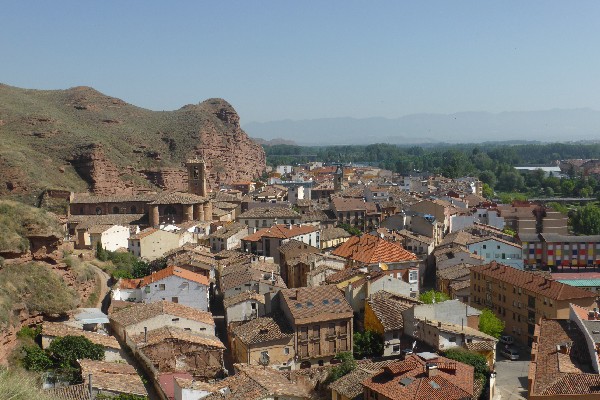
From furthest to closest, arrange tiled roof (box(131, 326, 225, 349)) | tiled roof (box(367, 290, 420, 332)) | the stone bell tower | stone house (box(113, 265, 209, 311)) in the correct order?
the stone bell tower → stone house (box(113, 265, 209, 311)) → tiled roof (box(367, 290, 420, 332)) → tiled roof (box(131, 326, 225, 349))

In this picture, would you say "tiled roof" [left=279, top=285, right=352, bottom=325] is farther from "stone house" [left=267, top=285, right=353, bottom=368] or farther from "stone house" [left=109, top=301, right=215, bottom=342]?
"stone house" [left=109, top=301, right=215, bottom=342]

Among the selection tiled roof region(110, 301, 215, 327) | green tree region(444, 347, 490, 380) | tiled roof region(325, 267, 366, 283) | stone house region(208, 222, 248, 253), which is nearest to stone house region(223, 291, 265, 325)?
tiled roof region(110, 301, 215, 327)

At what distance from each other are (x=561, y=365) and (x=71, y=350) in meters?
20.7

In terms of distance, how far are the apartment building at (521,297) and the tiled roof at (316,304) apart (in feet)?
45.6

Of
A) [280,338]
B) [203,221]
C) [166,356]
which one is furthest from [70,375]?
[203,221]

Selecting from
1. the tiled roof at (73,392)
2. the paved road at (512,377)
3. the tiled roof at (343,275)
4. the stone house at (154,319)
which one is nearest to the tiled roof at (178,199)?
the tiled roof at (343,275)

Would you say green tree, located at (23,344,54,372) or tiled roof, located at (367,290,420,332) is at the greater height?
green tree, located at (23,344,54,372)

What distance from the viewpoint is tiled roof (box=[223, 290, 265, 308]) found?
123ft

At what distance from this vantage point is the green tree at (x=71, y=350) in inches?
Result: 1057

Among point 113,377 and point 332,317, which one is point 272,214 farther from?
point 113,377

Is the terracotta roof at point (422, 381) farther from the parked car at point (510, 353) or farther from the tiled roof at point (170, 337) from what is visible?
the parked car at point (510, 353)

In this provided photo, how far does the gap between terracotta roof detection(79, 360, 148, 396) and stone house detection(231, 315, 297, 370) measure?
6656 millimetres

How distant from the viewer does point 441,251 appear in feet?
186

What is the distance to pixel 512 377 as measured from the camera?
3400 centimetres
